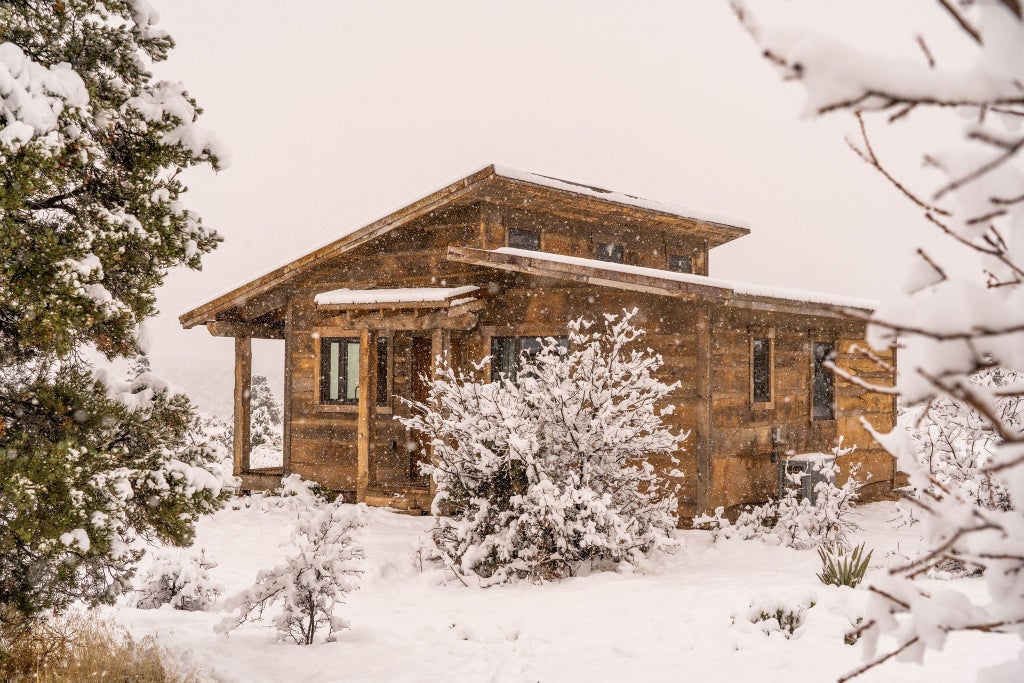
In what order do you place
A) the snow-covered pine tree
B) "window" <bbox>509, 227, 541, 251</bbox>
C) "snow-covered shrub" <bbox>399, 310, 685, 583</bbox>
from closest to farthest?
1. the snow-covered pine tree
2. "snow-covered shrub" <bbox>399, 310, 685, 583</bbox>
3. "window" <bbox>509, 227, 541, 251</bbox>

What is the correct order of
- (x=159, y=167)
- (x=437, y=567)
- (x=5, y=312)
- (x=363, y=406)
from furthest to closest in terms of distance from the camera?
(x=363, y=406) → (x=437, y=567) → (x=159, y=167) → (x=5, y=312)

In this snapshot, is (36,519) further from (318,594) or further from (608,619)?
(608,619)

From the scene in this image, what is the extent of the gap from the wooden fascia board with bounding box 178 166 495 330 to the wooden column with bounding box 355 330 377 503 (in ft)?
6.17

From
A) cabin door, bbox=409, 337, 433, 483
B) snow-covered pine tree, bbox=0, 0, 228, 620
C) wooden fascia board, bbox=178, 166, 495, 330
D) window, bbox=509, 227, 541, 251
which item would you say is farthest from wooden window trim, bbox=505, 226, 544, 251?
snow-covered pine tree, bbox=0, 0, 228, 620

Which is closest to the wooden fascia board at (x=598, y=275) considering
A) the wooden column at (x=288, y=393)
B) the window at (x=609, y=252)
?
the window at (x=609, y=252)

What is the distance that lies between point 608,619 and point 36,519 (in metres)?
4.58

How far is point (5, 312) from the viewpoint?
206 inches

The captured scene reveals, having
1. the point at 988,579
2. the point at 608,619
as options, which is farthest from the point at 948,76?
the point at 608,619

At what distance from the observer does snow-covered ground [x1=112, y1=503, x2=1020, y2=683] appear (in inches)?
211

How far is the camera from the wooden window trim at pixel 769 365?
12.1 m

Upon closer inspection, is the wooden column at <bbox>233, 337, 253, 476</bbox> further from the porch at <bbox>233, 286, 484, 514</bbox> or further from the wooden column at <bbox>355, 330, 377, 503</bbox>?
the wooden column at <bbox>355, 330, 377, 503</bbox>

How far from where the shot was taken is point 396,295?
43.0 feet

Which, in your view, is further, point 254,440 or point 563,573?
point 254,440

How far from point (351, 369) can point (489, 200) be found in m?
4.43
